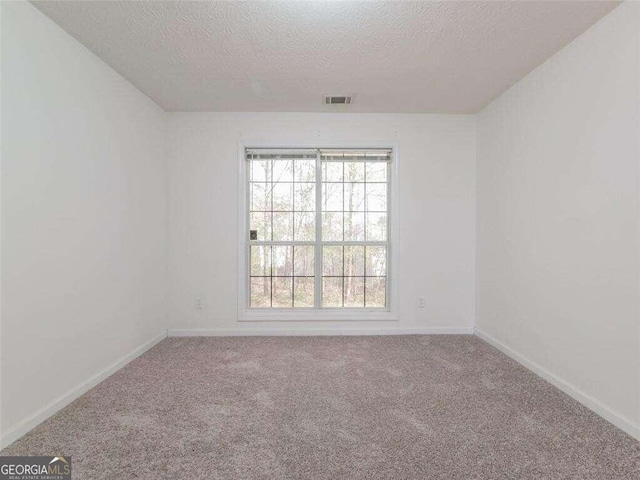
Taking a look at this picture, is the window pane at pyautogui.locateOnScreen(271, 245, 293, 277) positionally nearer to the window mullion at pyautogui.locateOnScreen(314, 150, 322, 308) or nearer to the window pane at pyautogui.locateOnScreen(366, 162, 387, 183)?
the window mullion at pyautogui.locateOnScreen(314, 150, 322, 308)

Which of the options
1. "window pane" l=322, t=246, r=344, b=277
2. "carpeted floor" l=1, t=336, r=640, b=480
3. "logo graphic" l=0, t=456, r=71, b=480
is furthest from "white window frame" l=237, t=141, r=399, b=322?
"logo graphic" l=0, t=456, r=71, b=480

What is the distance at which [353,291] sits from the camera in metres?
3.72

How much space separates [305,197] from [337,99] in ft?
3.64

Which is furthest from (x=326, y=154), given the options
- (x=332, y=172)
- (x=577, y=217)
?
(x=577, y=217)

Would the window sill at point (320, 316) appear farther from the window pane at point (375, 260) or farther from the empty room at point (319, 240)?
the window pane at point (375, 260)

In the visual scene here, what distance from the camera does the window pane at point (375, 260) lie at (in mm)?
3717

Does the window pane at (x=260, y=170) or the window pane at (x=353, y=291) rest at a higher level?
the window pane at (x=260, y=170)

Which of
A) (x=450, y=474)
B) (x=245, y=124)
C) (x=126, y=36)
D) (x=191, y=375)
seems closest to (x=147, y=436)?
(x=191, y=375)

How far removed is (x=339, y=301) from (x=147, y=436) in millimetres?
2317

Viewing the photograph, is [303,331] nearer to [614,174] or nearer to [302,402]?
[302,402]

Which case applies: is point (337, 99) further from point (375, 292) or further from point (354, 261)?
point (375, 292)

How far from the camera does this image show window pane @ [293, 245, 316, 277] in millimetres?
3702

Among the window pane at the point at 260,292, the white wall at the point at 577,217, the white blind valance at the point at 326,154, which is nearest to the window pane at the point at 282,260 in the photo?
the window pane at the point at 260,292

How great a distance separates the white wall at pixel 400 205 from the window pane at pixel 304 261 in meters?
0.59
